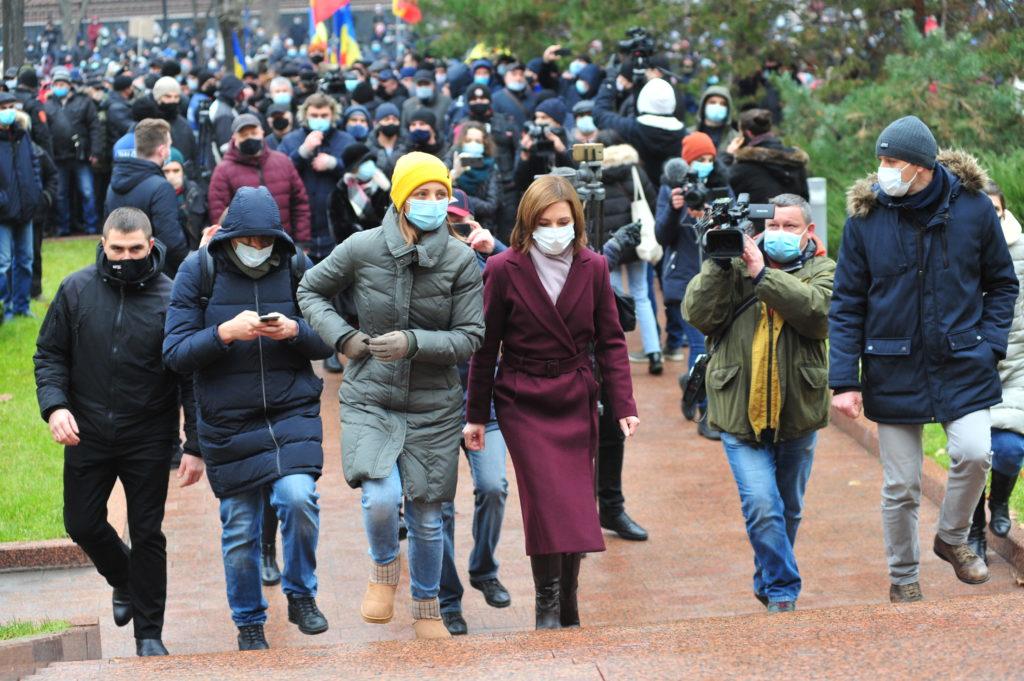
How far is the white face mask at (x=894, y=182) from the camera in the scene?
19.7 ft

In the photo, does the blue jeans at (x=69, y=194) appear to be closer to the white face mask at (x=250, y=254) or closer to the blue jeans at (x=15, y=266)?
the blue jeans at (x=15, y=266)

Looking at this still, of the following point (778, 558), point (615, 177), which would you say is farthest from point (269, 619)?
point (615, 177)

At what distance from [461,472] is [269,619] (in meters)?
2.74

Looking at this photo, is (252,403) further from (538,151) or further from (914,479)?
(538,151)

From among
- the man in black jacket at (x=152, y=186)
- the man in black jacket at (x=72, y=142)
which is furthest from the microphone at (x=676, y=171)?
the man in black jacket at (x=72, y=142)

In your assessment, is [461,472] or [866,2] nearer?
[461,472]

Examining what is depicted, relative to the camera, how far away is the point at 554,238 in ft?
19.9

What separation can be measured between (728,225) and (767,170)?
4382 mm

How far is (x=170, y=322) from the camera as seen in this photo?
619 cm

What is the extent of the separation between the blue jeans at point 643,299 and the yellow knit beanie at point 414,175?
558 centimetres

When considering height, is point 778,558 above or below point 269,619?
above

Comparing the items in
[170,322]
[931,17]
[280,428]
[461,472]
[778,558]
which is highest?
[931,17]

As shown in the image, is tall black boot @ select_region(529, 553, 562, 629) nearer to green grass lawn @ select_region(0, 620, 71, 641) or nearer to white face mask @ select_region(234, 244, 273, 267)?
white face mask @ select_region(234, 244, 273, 267)

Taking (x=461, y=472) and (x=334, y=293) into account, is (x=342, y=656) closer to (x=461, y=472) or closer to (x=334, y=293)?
(x=334, y=293)
